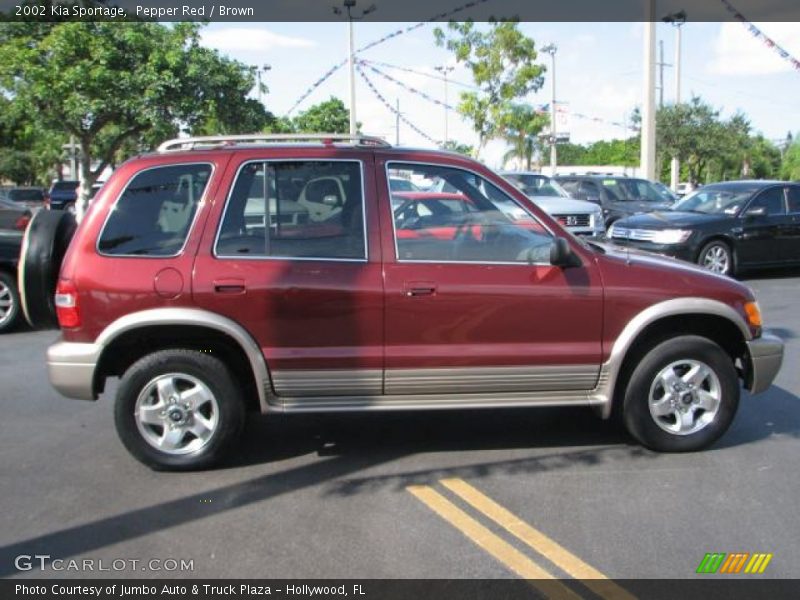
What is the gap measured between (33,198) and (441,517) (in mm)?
36725

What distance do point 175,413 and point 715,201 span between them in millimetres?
11179

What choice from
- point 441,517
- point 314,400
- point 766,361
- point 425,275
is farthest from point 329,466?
point 766,361

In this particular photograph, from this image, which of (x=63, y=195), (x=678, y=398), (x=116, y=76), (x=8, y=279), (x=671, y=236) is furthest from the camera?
(x=63, y=195)

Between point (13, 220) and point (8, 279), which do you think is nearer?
point (8, 279)

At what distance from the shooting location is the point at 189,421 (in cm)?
455

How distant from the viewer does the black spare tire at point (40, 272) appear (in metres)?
4.75

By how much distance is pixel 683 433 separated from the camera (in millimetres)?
4801

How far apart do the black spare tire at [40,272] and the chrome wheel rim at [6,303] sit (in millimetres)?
4511

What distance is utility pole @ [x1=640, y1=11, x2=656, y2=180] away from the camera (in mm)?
20094

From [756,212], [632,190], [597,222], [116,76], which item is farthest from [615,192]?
[116,76]

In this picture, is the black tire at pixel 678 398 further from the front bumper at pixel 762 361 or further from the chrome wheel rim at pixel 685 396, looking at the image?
the front bumper at pixel 762 361

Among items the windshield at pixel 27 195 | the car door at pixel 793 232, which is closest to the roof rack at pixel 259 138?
the car door at pixel 793 232

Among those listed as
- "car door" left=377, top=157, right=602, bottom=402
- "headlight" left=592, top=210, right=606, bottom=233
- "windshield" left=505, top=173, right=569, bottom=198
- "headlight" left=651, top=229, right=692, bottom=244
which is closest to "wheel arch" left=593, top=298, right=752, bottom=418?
"car door" left=377, top=157, right=602, bottom=402

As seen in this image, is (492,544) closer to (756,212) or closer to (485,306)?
(485,306)
